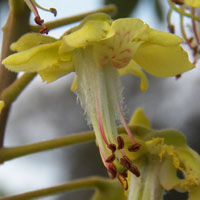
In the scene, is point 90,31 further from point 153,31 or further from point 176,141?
point 176,141

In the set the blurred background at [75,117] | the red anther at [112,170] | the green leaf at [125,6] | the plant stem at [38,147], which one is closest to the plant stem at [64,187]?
the plant stem at [38,147]

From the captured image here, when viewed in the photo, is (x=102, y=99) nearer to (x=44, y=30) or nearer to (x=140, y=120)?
(x=44, y=30)

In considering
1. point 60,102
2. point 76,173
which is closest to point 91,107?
point 76,173

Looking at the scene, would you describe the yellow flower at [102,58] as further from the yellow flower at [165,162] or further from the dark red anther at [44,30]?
the yellow flower at [165,162]

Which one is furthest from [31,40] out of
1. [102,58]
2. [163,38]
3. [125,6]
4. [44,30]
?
[125,6]

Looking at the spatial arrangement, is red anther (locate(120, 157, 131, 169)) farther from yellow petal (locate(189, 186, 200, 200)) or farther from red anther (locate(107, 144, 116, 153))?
yellow petal (locate(189, 186, 200, 200))

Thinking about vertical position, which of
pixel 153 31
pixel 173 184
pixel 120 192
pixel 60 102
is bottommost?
pixel 60 102
